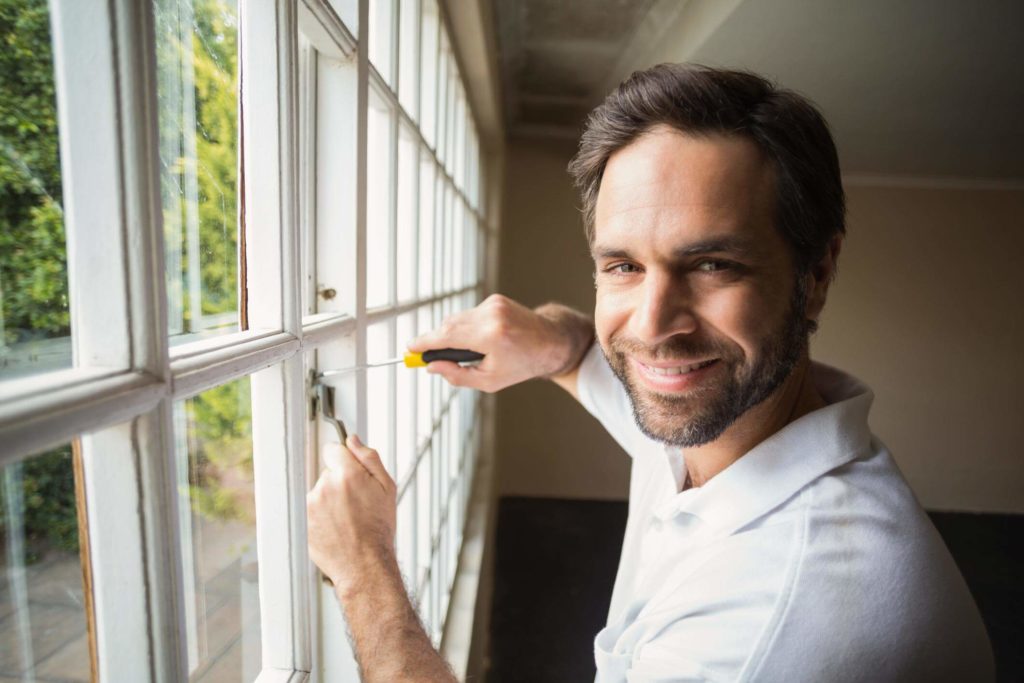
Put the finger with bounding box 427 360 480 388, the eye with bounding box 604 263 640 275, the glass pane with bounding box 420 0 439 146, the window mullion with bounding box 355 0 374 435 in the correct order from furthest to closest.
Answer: the glass pane with bounding box 420 0 439 146 → the finger with bounding box 427 360 480 388 → the eye with bounding box 604 263 640 275 → the window mullion with bounding box 355 0 374 435

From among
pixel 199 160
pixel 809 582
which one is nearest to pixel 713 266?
pixel 809 582

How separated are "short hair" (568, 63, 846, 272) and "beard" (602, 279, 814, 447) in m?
0.09

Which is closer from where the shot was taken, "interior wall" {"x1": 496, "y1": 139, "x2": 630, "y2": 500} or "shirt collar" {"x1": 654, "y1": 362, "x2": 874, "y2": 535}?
"shirt collar" {"x1": 654, "y1": 362, "x2": 874, "y2": 535}

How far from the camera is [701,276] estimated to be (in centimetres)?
83

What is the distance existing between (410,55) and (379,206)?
37 cm

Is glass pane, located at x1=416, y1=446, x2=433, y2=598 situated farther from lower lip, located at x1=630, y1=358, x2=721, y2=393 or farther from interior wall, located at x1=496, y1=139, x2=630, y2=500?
interior wall, located at x1=496, y1=139, x2=630, y2=500

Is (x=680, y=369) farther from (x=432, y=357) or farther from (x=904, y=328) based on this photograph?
(x=904, y=328)

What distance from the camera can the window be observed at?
0.37 meters

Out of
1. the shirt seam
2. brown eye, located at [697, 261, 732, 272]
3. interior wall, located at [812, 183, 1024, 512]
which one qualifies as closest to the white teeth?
brown eye, located at [697, 261, 732, 272]

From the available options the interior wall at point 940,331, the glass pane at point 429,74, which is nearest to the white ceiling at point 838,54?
the glass pane at point 429,74

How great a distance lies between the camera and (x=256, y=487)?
0.68m

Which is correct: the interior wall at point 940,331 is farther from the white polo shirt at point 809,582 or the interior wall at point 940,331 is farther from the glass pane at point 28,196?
the glass pane at point 28,196

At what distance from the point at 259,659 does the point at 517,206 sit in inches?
145

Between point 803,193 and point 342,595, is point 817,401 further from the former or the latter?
point 342,595
